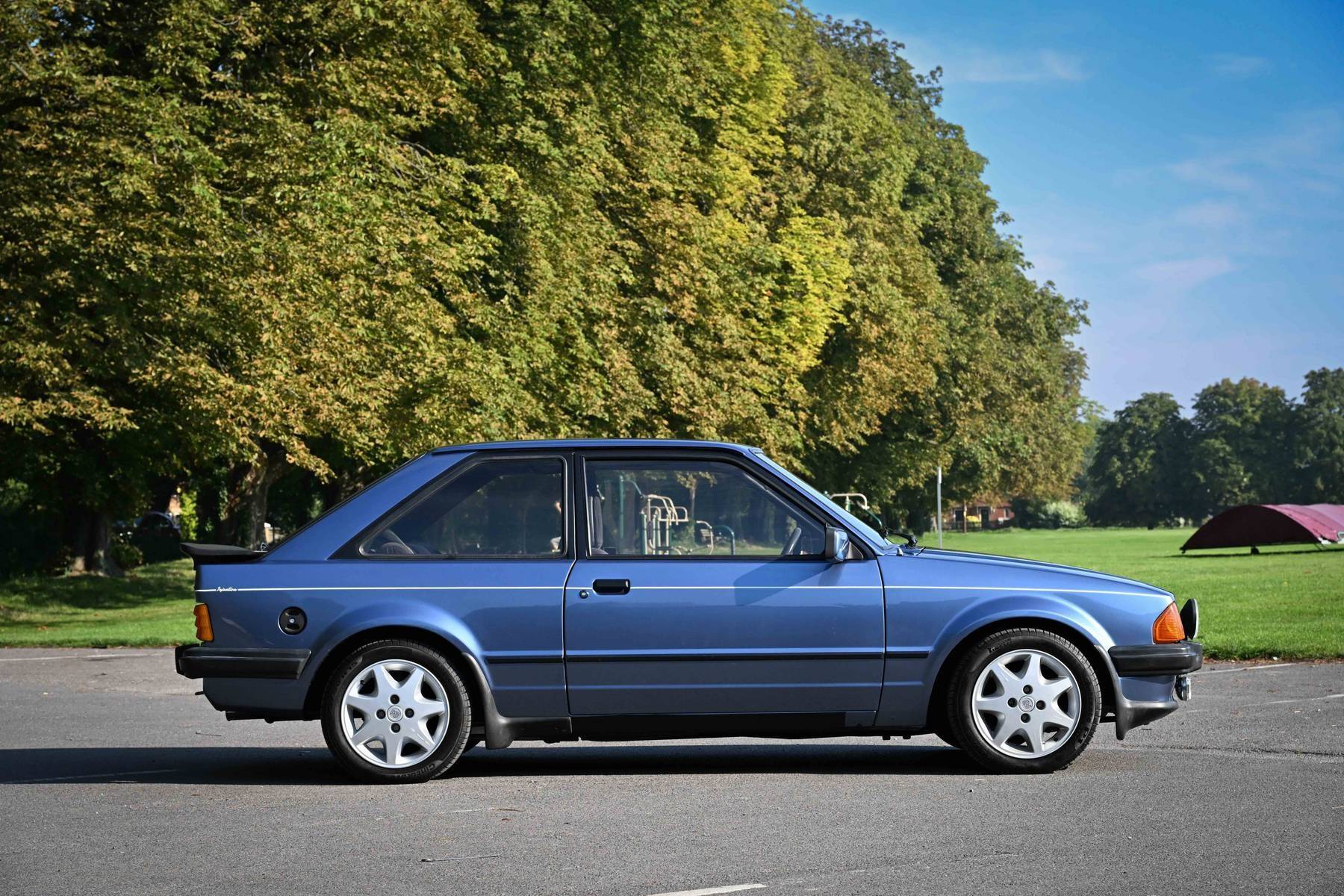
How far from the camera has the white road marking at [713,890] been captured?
6.06 meters

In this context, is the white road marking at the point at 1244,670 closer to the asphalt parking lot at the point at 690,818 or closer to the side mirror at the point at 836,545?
the asphalt parking lot at the point at 690,818

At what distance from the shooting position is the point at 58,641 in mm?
22484

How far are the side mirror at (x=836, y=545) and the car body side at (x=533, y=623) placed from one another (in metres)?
0.10

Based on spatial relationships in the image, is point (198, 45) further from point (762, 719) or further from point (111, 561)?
point (762, 719)

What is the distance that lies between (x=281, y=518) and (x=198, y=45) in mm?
33458

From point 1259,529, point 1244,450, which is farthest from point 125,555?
point 1244,450

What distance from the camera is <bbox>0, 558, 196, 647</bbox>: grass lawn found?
22.9 meters

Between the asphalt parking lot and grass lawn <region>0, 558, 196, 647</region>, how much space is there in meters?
11.9

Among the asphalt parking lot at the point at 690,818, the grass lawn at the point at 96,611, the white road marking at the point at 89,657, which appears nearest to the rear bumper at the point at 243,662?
→ the asphalt parking lot at the point at 690,818

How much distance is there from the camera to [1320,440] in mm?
132625

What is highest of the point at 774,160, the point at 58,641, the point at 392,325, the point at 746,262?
the point at 774,160

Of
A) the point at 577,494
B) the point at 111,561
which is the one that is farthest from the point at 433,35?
the point at 577,494

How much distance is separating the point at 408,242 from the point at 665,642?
65.8 feet

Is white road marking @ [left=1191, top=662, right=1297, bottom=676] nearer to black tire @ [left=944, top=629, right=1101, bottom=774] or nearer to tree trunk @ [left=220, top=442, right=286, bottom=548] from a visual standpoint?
black tire @ [left=944, top=629, right=1101, bottom=774]
